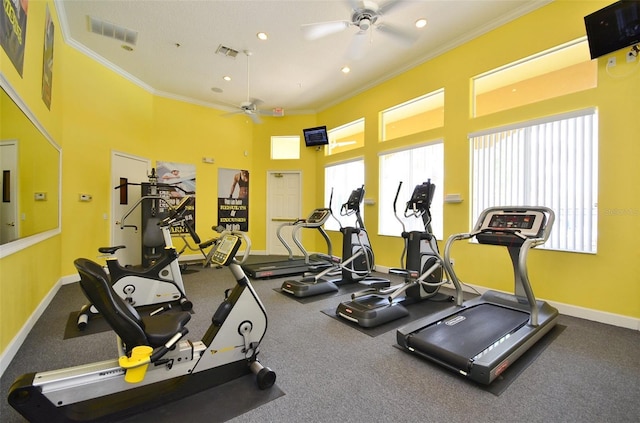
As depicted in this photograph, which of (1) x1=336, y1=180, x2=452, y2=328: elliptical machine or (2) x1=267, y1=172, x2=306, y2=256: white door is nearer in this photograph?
(1) x1=336, y1=180, x2=452, y2=328: elliptical machine

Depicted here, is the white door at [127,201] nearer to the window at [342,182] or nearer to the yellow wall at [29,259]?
the yellow wall at [29,259]

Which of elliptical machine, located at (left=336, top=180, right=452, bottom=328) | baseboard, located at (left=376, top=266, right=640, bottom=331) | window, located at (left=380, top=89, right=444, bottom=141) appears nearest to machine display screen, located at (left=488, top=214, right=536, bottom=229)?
elliptical machine, located at (left=336, top=180, right=452, bottom=328)

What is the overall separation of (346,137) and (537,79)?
3963 mm

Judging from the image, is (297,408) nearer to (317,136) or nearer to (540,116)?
(540,116)

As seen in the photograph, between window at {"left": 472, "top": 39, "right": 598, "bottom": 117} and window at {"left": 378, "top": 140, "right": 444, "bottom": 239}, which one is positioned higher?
window at {"left": 472, "top": 39, "right": 598, "bottom": 117}

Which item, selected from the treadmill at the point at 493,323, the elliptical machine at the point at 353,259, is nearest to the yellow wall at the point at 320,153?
the treadmill at the point at 493,323

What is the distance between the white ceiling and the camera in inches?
150

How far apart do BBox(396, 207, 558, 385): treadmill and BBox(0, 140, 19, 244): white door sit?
3489mm

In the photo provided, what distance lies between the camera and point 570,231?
11.2 ft

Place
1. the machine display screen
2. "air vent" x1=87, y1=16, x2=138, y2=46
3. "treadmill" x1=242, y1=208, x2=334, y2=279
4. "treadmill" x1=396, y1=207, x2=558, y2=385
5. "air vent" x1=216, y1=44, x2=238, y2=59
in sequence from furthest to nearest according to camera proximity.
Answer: "treadmill" x1=242, y1=208, x2=334, y2=279
"air vent" x1=216, y1=44, x2=238, y2=59
"air vent" x1=87, y1=16, x2=138, y2=46
the machine display screen
"treadmill" x1=396, y1=207, x2=558, y2=385

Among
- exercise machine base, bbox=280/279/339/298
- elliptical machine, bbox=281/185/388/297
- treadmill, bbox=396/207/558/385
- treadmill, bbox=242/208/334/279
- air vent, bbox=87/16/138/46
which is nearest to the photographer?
treadmill, bbox=396/207/558/385

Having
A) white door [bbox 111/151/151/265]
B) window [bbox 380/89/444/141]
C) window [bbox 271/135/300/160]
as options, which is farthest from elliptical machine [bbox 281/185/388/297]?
white door [bbox 111/151/151/265]

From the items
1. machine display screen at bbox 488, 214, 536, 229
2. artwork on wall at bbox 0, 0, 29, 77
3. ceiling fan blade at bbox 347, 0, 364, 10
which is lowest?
machine display screen at bbox 488, 214, 536, 229

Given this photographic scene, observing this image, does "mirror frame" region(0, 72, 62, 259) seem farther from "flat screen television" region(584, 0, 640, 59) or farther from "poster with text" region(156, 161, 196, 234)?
"flat screen television" region(584, 0, 640, 59)
